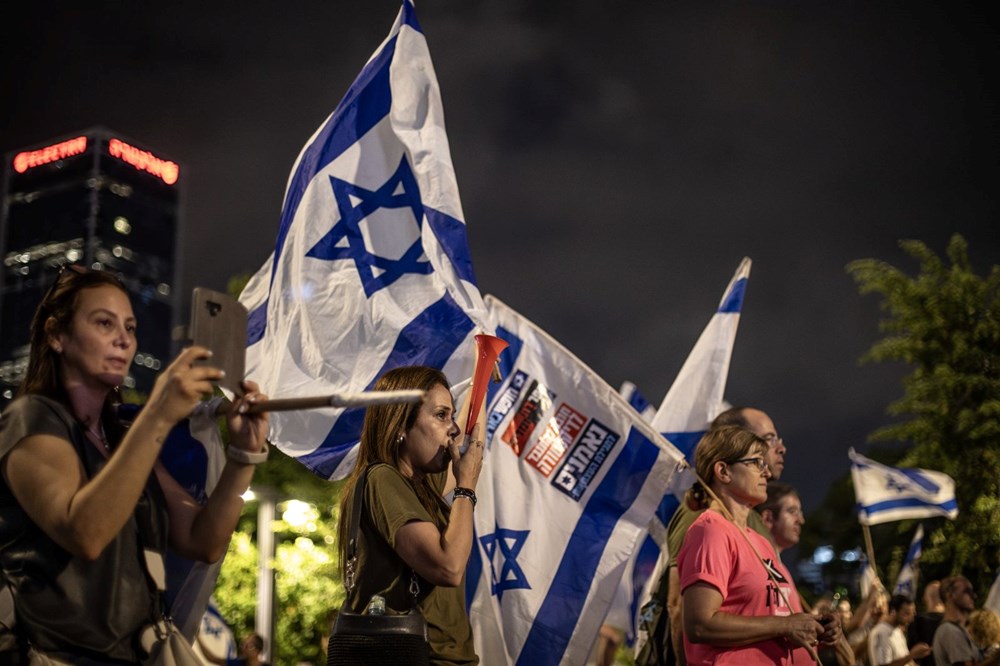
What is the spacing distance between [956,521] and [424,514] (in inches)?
710

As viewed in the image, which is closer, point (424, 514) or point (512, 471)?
point (424, 514)

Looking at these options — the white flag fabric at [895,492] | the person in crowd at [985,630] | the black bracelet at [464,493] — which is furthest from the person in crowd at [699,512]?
the white flag fabric at [895,492]

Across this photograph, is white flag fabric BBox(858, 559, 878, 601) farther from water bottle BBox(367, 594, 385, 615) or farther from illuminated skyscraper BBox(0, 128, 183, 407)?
illuminated skyscraper BBox(0, 128, 183, 407)

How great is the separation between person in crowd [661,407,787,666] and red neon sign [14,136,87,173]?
6770 inches

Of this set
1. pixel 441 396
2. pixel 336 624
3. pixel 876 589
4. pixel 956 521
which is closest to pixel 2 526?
pixel 336 624

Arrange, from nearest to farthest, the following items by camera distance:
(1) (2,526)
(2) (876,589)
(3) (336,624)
Answer: (1) (2,526)
(3) (336,624)
(2) (876,589)

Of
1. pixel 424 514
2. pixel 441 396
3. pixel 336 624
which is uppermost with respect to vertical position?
pixel 441 396

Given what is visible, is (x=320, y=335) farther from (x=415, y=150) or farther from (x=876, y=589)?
(x=876, y=589)

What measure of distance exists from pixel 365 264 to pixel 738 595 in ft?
10.3

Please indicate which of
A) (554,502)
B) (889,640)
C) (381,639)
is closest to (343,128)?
(554,502)

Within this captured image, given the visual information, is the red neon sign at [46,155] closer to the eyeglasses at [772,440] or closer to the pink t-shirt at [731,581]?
the eyeglasses at [772,440]

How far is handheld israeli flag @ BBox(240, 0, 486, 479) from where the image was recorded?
21.4 feet

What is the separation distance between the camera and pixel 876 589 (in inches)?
367

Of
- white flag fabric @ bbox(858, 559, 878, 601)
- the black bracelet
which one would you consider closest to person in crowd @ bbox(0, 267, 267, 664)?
the black bracelet
